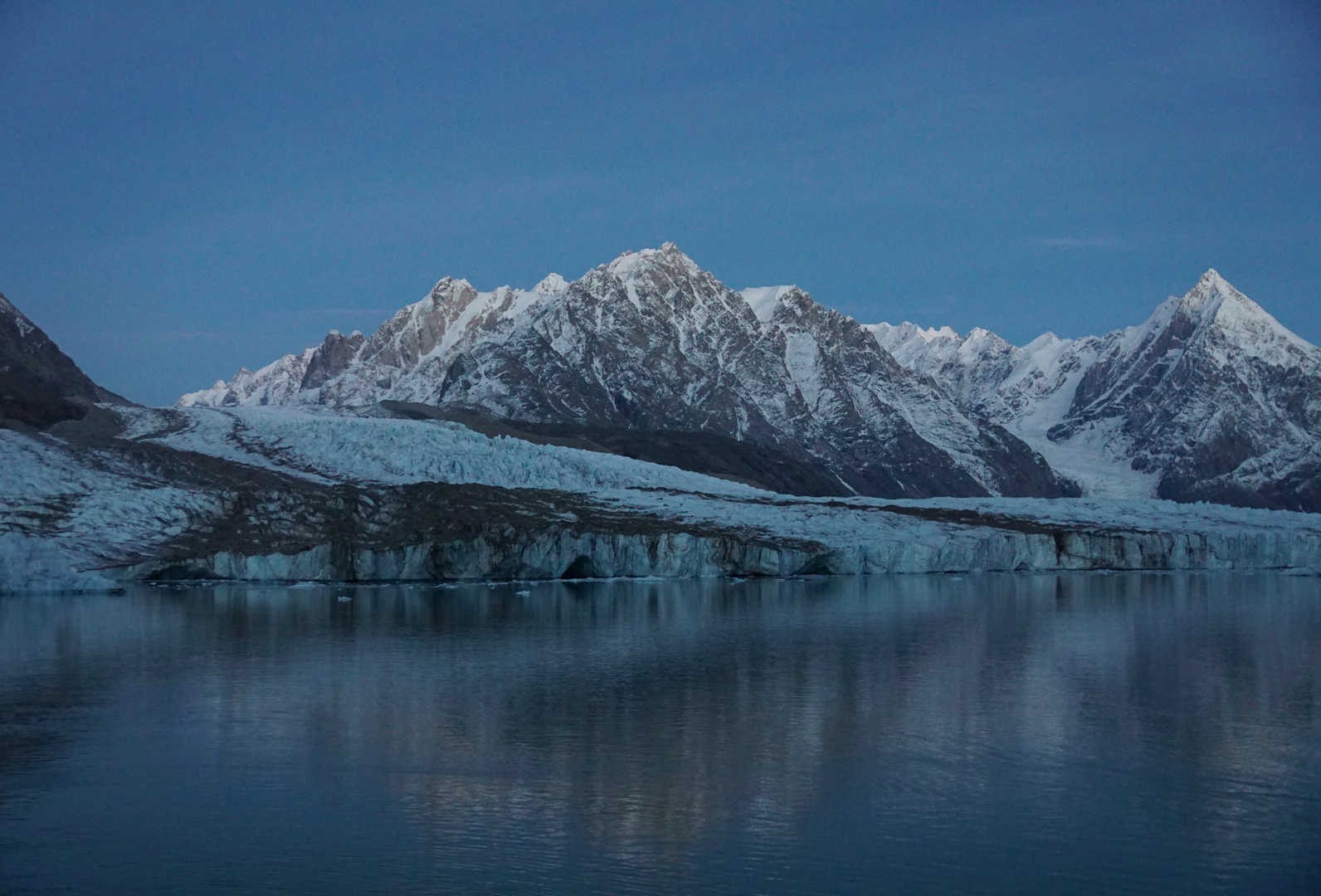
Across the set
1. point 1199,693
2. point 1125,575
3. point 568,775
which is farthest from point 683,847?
point 1125,575

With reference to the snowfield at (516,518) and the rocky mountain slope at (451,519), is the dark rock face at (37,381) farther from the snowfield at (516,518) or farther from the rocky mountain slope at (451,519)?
the rocky mountain slope at (451,519)

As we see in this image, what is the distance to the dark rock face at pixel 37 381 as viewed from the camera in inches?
4272

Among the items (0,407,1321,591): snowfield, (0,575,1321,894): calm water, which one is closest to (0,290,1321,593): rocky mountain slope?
(0,407,1321,591): snowfield

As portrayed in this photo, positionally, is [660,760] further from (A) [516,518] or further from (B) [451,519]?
(A) [516,518]

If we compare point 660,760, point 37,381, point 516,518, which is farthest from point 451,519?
point 37,381

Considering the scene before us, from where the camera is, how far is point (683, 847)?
16359 millimetres

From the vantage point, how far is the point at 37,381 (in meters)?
117

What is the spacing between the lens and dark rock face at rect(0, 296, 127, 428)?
356ft

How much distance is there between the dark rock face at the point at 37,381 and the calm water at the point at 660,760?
74850mm

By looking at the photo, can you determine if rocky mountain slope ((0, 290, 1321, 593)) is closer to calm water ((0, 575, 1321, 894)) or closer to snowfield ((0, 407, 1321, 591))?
snowfield ((0, 407, 1321, 591))

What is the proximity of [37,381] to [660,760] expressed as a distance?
10887 centimetres

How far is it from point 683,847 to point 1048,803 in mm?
5315

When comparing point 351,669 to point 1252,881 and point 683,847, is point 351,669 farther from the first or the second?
point 1252,881

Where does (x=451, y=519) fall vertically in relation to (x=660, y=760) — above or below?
above
